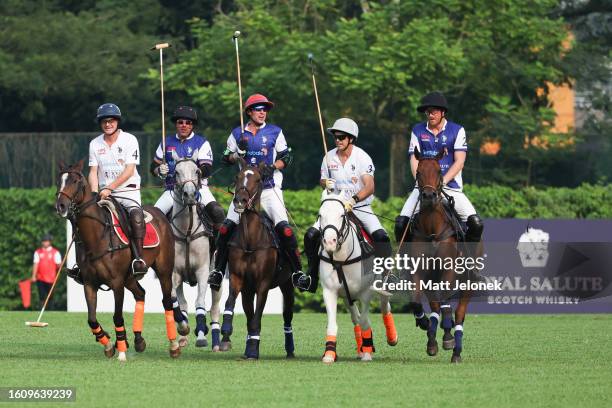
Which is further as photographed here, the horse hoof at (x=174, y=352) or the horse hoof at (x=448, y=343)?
the horse hoof at (x=174, y=352)

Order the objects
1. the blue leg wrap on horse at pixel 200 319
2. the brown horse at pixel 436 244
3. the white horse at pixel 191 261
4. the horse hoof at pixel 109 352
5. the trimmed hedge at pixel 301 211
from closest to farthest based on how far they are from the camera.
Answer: the brown horse at pixel 436 244 → the horse hoof at pixel 109 352 → the white horse at pixel 191 261 → the blue leg wrap on horse at pixel 200 319 → the trimmed hedge at pixel 301 211

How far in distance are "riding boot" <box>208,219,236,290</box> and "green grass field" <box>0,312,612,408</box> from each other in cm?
90

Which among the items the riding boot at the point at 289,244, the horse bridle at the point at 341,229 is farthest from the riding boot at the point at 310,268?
the horse bridle at the point at 341,229

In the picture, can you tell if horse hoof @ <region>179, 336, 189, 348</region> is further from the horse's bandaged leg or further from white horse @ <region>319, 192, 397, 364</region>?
white horse @ <region>319, 192, 397, 364</region>

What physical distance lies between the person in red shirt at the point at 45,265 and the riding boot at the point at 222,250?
47.0ft

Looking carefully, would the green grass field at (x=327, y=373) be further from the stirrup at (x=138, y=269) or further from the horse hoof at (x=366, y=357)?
the stirrup at (x=138, y=269)

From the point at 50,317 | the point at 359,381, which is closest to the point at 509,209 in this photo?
the point at 50,317

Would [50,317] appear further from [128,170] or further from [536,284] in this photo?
[128,170]

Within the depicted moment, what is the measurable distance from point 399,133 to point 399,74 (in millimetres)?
2559

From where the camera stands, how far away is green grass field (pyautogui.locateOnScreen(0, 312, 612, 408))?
12695 millimetres

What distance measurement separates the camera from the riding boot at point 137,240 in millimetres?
16688

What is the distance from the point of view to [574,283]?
24.9 m

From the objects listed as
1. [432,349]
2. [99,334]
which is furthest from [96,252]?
[432,349]

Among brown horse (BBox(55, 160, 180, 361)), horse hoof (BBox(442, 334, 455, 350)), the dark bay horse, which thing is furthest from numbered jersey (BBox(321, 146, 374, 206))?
brown horse (BBox(55, 160, 180, 361))
